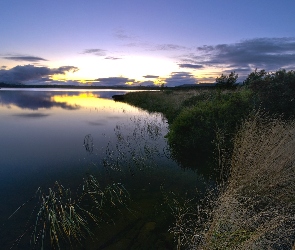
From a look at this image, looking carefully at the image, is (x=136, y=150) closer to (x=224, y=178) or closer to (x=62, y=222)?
(x=224, y=178)

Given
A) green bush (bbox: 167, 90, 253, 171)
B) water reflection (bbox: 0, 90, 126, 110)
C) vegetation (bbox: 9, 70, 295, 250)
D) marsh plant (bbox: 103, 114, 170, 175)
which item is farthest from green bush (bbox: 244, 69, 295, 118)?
water reflection (bbox: 0, 90, 126, 110)

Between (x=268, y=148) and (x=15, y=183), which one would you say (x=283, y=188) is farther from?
(x=15, y=183)

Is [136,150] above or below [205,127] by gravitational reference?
below

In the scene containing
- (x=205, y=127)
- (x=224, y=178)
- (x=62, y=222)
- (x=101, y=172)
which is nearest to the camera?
(x=62, y=222)

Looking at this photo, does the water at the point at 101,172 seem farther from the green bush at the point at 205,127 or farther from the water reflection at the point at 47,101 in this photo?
the water reflection at the point at 47,101

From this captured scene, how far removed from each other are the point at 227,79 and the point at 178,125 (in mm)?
39745

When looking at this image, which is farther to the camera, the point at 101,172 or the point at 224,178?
the point at 101,172

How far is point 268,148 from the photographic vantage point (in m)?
8.95

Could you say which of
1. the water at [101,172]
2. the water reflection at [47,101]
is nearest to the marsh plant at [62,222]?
the water at [101,172]

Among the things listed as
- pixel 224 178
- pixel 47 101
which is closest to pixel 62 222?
pixel 224 178

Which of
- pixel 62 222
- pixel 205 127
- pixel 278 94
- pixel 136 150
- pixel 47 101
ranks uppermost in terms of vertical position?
pixel 278 94

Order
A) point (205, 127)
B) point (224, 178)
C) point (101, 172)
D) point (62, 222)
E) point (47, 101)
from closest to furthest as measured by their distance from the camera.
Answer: point (62, 222), point (224, 178), point (101, 172), point (205, 127), point (47, 101)

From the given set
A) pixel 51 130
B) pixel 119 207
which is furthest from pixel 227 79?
pixel 119 207

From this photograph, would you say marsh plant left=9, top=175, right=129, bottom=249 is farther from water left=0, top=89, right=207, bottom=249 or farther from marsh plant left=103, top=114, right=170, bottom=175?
marsh plant left=103, top=114, right=170, bottom=175
